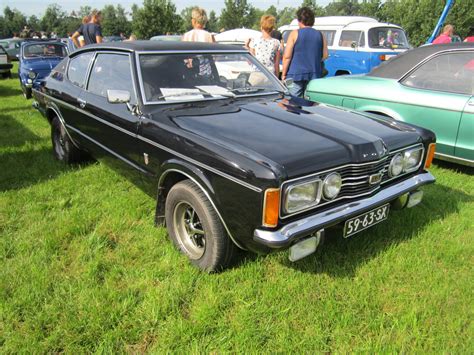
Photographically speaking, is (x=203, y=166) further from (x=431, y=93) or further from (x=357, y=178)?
(x=431, y=93)

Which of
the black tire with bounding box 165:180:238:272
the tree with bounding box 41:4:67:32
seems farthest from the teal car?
the tree with bounding box 41:4:67:32

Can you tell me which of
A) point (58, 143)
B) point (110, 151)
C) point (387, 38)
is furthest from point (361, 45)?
point (110, 151)

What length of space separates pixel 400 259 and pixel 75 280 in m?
2.41

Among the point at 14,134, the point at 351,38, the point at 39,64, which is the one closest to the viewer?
the point at 14,134

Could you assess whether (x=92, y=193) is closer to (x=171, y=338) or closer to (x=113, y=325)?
(x=113, y=325)

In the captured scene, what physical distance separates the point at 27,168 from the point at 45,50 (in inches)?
258

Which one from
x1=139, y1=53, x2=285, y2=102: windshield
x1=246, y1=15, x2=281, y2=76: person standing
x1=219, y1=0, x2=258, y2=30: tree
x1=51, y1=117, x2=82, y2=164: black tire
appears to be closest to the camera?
x1=139, y1=53, x2=285, y2=102: windshield

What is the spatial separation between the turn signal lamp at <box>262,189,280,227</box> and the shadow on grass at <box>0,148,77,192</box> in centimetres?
331

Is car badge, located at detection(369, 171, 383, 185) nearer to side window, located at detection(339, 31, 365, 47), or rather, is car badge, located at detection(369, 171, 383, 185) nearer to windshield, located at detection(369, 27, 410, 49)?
windshield, located at detection(369, 27, 410, 49)

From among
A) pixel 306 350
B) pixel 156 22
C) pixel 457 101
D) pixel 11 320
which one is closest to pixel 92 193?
pixel 11 320

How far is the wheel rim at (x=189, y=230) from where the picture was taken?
2.86 metres

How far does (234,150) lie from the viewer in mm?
2355

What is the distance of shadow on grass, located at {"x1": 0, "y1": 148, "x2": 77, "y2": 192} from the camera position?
4422 millimetres

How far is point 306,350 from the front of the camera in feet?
7.07
